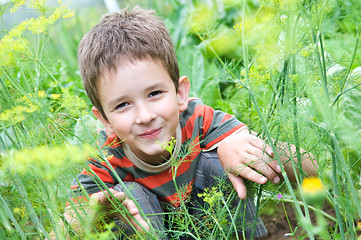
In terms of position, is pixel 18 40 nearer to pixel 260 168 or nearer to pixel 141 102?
pixel 141 102

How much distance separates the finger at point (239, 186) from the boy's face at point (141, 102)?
0.81 ft

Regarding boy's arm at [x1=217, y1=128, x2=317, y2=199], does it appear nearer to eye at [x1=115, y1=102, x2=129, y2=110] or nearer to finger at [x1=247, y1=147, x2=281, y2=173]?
finger at [x1=247, y1=147, x2=281, y2=173]

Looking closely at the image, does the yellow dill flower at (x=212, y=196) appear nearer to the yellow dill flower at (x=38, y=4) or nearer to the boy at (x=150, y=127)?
the boy at (x=150, y=127)

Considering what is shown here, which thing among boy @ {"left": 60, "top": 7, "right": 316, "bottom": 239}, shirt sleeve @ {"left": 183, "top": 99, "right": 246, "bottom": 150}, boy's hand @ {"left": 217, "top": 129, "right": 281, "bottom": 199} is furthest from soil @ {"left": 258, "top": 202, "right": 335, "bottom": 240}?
boy's hand @ {"left": 217, "top": 129, "right": 281, "bottom": 199}

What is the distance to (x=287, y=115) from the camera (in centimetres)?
93

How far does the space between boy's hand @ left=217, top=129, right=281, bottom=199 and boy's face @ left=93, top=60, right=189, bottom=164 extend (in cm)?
21

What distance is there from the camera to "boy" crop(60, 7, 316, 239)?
115 cm

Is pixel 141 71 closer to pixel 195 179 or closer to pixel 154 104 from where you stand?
pixel 154 104

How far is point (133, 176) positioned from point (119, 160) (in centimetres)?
8

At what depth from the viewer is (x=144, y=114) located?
1.15 m

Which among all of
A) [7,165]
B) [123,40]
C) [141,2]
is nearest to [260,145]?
[123,40]

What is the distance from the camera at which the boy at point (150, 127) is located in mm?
1148

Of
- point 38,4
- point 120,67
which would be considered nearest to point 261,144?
point 120,67

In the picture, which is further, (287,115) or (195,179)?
(195,179)
